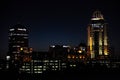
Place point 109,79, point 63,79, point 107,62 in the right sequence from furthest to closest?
point 107,62 → point 109,79 → point 63,79

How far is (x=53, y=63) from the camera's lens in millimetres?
165625

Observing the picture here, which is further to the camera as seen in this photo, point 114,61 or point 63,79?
point 114,61

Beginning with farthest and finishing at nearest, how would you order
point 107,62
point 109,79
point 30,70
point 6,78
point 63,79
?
point 107,62 → point 30,70 → point 109,79 → point 63,79 → point 6,78

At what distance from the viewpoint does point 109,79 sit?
10731cm

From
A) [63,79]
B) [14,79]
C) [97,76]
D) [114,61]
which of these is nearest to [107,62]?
[114,61]

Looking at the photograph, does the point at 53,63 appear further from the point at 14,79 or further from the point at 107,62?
the point at 14,79

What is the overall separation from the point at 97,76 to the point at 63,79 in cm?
1868

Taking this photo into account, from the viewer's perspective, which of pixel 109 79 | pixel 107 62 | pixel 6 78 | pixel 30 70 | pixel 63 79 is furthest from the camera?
pixel 107 62

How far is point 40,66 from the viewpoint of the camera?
161750 millimetres

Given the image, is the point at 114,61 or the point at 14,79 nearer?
the point at 14,79

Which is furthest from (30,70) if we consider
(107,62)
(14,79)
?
(14,79)

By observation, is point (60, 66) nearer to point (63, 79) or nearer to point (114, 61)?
point (114, 61)

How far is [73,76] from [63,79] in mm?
7183

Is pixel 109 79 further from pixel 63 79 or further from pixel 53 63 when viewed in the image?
pixel 53 63
